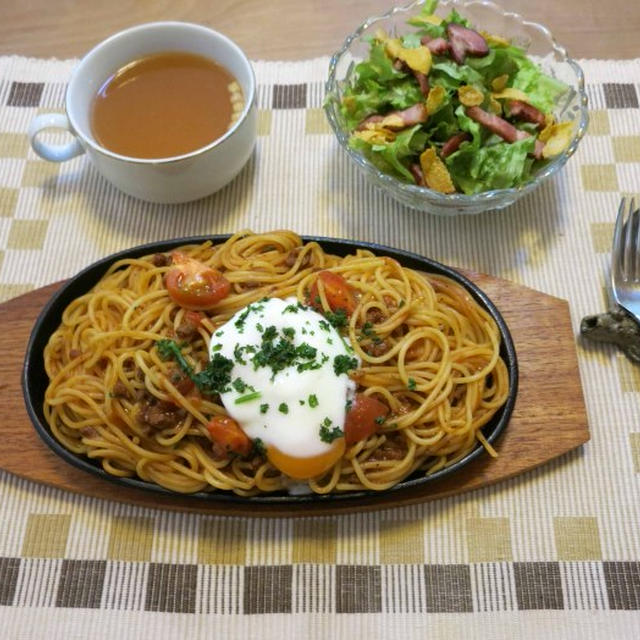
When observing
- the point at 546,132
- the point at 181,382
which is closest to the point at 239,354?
the point at 181,382

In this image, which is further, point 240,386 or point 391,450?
point 391,450

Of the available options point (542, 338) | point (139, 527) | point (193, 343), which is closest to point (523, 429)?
point (542, 338)

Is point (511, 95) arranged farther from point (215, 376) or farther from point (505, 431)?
point (215, 376)

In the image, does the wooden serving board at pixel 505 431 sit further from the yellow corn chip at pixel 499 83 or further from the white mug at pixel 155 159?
the yellow corn chip at pixel 499 83

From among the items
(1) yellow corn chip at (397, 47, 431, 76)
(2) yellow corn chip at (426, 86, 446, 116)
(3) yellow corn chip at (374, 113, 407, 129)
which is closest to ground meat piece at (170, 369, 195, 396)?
(3) yellow corn chip at (374, 113, 407, 129)

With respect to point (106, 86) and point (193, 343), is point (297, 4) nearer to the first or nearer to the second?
point (106, 86)

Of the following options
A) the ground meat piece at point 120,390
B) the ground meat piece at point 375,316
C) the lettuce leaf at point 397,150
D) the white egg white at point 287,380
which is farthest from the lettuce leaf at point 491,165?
the ground meat piece at point 120,390

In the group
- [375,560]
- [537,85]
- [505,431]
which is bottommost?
[375,560]
